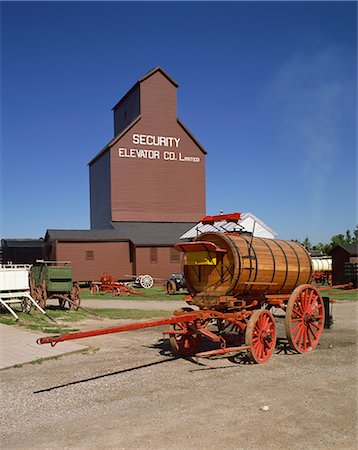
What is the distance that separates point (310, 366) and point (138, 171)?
3219 centimetres

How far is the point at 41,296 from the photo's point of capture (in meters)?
19.4

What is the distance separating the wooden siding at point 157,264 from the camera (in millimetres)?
34750

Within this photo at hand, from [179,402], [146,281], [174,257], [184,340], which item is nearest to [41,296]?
[184,340]

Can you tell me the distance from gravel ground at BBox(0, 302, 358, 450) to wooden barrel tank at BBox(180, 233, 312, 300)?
4.81 ft

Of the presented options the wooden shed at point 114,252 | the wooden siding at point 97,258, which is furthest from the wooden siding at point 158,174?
the wooden siding at point 97,258

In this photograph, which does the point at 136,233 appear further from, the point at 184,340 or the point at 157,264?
the point at 184,340

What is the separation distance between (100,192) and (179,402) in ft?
122

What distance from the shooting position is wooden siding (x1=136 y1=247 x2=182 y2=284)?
1368 inches

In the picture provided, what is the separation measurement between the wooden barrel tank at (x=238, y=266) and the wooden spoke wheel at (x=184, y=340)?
821 millimetres

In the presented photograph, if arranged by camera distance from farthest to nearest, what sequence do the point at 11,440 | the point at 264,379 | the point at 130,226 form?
the point at 130,226 → the point at 264,379 → the point at 11,440

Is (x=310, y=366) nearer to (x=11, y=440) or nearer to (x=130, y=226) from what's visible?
(x=11, y=440)

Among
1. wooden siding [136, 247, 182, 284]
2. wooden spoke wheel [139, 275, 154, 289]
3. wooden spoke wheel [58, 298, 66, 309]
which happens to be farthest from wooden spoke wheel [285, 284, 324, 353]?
wooden siding [136, 247, 182, 284]

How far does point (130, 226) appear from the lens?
38594 mm

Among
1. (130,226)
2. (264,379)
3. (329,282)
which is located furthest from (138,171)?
(264,379)
